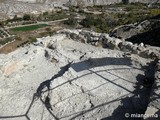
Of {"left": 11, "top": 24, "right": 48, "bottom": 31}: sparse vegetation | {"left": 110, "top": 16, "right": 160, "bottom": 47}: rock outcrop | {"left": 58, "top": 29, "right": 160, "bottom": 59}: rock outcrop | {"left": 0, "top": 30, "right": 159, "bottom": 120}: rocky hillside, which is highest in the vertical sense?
{"left": 58, "top": 29, "right": 160, "bottom": 59}: rock outcrop

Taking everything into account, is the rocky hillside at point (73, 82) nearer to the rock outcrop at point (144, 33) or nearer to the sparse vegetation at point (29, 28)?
the rock outcrop at point (144, 33)

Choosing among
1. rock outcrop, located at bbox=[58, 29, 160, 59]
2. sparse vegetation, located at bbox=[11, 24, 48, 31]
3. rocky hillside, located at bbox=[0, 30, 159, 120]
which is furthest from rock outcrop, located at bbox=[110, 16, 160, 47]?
sparse vegetation, located at bbox=[11, 24, 48, 31]

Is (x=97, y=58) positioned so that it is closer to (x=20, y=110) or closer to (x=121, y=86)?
(x=121, y=86)

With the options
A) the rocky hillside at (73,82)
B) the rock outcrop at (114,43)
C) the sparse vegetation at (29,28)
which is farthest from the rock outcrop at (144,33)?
the sparse vegetation at (29,28)

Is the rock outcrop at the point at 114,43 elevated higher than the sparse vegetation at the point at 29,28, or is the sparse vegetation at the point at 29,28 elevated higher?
the rock outcrop at the point at 114,43

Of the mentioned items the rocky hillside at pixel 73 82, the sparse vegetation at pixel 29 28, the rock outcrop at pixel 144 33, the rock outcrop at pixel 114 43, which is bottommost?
the sparse vegetation at pixel 29 28

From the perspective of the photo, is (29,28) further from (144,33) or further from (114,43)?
(114,43)

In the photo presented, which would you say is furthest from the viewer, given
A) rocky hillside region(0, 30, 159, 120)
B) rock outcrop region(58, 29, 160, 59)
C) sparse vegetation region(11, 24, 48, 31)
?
sparse vegetation region(11, 24, 48, 31)

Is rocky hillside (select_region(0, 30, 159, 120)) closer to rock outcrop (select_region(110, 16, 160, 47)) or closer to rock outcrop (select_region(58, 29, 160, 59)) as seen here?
rock outcrop (select_region(58, 29, 160, 59))
